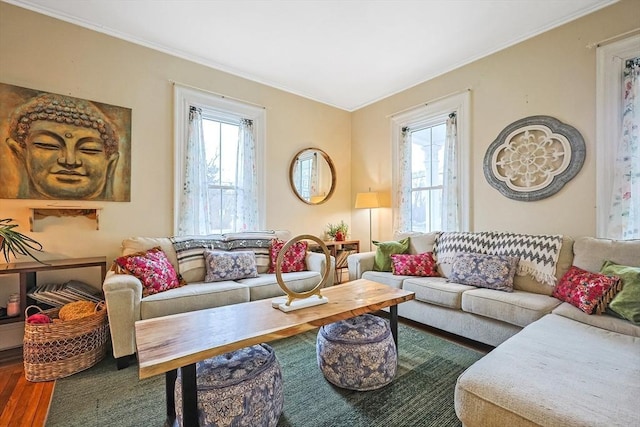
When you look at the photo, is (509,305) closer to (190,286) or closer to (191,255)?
(190,286)

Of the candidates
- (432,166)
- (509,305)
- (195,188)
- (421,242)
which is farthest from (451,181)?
(195,188)

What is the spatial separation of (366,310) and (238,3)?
255 centimetres

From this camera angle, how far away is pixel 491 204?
3.12 meters

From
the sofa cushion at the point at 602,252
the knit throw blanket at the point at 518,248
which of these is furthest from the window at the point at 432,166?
the sofa cushion at the point at 602,252

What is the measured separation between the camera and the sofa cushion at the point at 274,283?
2670 mm

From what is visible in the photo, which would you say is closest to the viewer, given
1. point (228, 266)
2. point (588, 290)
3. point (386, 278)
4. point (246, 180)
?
point (588, 290)

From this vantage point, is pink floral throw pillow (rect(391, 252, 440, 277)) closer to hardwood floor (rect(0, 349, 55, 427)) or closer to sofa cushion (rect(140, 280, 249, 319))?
sofa cushion (rect(140, 280, 249, 319))

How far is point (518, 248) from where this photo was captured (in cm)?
260

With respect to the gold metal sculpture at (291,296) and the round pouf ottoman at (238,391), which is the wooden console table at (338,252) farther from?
the round pouf ottoman at (238,391)

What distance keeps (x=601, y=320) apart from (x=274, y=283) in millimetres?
2374

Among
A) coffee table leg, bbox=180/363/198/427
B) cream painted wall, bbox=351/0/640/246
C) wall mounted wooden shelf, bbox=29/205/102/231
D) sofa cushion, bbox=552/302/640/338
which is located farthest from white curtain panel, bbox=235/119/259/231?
sofa cushion, bbox=552/302/640/338

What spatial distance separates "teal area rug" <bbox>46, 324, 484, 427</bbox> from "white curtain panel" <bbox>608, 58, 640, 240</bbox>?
158 centimetres

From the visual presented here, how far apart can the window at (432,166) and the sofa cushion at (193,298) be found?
2394 mm

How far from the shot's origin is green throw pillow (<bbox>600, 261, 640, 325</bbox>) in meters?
1.74
